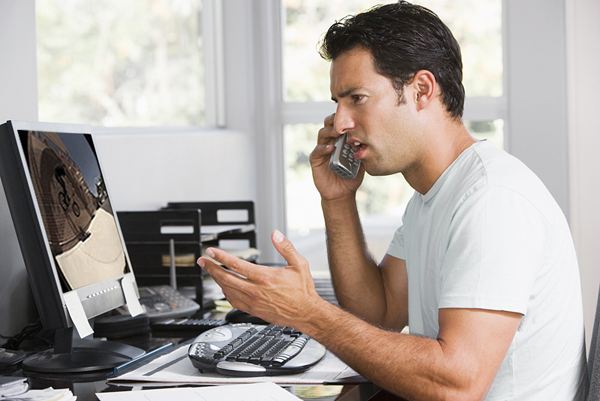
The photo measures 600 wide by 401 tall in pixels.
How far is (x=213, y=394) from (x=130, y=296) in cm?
44

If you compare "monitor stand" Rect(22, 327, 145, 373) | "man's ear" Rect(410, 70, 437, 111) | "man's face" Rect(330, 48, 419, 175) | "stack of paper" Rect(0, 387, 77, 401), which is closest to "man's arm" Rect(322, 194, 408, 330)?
"man's face" Rect(330, 48, 419, 175)

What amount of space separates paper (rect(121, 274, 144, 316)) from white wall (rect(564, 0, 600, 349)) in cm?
181

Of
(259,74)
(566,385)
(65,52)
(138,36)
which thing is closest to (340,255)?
(566,385)

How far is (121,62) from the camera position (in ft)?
7.07

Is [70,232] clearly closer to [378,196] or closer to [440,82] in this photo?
[440,82]

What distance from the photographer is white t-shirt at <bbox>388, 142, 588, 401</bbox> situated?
0.97 m

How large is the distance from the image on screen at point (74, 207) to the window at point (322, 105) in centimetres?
172

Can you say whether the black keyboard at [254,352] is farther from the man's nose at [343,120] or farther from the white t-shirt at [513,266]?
the man's nose at [343,120]

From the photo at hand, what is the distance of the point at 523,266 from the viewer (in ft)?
3.21

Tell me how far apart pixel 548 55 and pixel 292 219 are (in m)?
→ 1.35

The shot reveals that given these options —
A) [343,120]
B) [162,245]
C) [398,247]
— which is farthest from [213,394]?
[162,245]

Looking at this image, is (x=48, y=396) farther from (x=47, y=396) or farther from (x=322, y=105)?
(x=322, y=105)

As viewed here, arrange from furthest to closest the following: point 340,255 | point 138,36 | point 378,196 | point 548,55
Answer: point 378,196
point 548,55
point 138,36
point 340,255

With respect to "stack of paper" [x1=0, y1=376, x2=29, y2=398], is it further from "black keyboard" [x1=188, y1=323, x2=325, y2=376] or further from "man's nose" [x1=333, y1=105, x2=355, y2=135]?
"man's nose" [x1=333, y1=105, x2=355, y2=135]
